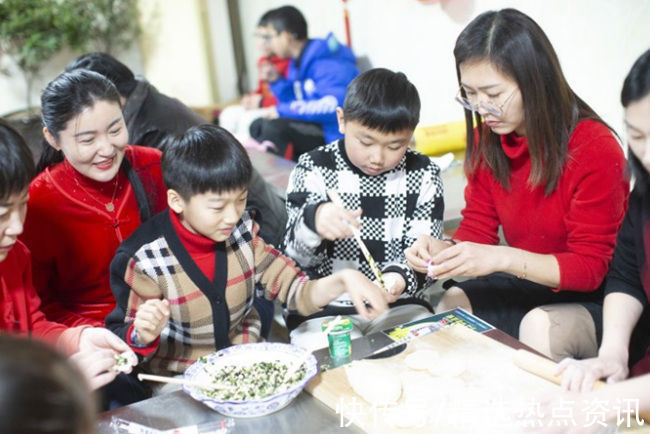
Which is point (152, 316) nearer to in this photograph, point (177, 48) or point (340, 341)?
point (340, 341)

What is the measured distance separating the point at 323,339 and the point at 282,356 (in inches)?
15.1

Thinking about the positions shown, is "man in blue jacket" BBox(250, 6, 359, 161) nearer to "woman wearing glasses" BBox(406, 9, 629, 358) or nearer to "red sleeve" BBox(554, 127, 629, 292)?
"woman wearing glasses" BBox(406, 9, 629, 358)

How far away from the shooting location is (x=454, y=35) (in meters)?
3.23

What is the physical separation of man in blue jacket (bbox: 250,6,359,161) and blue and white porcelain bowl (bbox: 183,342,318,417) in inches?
106

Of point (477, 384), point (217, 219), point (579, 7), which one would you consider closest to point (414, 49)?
point (579, 7)

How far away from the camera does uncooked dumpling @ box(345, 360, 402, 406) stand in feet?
4.03

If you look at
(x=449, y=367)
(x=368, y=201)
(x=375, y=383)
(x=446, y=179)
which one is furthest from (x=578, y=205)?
(x=446, y=179)

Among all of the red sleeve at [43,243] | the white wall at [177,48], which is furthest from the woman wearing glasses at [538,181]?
the white wall at [177,48]

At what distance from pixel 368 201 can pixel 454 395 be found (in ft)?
2.48

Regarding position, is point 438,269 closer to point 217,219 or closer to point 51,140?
point 217,219

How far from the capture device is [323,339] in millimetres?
1778

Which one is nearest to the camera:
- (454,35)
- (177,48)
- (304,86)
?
(454,35)

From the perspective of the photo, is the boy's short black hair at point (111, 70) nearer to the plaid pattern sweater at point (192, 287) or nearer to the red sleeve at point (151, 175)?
the red sleeve at point (151, 175)

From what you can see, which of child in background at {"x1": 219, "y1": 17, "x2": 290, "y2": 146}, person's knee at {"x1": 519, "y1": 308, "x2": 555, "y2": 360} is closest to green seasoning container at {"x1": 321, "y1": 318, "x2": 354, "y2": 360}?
person's knee at {"x1": 519, "y1": 308, "x2": 555, "y2": 360}
